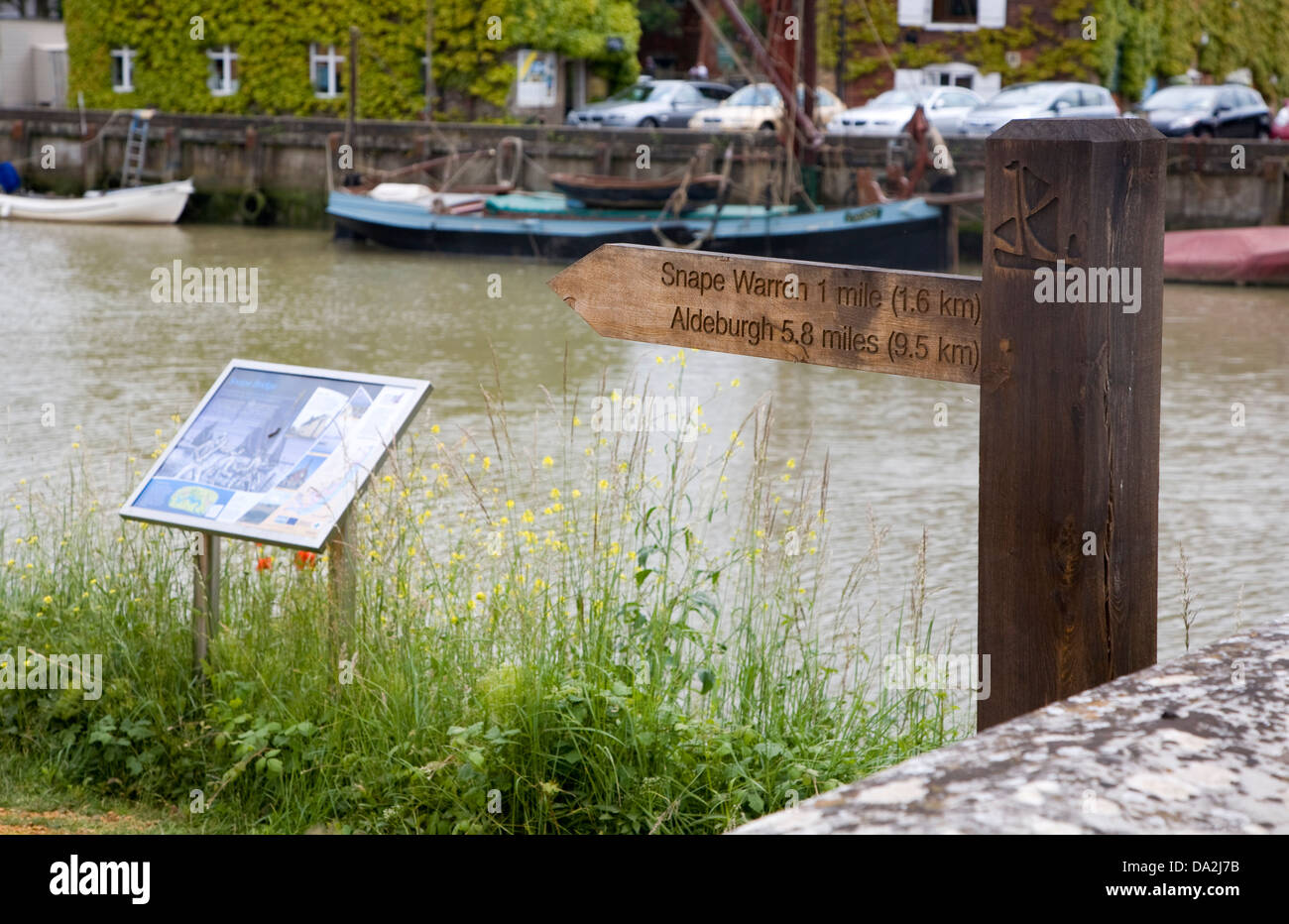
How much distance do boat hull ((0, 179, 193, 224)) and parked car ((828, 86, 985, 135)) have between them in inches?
441

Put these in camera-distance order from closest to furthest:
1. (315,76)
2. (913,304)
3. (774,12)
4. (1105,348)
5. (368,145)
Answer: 1. (1105,348)
2. (913,304)
3. (774,12)
4. (368,145)
5. (315,76)

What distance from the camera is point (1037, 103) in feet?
86.9

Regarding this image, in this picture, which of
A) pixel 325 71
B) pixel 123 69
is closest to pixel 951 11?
pixel 325 71

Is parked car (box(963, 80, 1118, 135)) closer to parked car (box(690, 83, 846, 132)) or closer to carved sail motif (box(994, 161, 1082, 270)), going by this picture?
parked car (box(690, 83, 846, 132))

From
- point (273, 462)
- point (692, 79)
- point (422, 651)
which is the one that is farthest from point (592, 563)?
point (692, 79)

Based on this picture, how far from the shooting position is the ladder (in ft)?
95.1

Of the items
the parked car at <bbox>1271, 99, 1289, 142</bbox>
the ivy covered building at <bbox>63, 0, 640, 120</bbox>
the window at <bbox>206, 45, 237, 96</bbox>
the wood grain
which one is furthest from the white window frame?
the wood grain

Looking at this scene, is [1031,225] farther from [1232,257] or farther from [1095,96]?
[1095,96]

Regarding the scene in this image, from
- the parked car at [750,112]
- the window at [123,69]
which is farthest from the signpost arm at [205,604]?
the window at [123,69]

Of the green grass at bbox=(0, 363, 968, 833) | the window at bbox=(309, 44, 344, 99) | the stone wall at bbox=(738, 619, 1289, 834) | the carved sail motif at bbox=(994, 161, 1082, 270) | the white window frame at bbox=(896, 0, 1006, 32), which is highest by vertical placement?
the white window frame at bbox=(896, 0, 1006, 32)

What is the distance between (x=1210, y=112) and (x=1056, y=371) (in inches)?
1067

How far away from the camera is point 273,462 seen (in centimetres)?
439

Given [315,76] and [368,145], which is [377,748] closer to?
[368,145]

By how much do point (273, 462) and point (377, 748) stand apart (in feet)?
3.13
